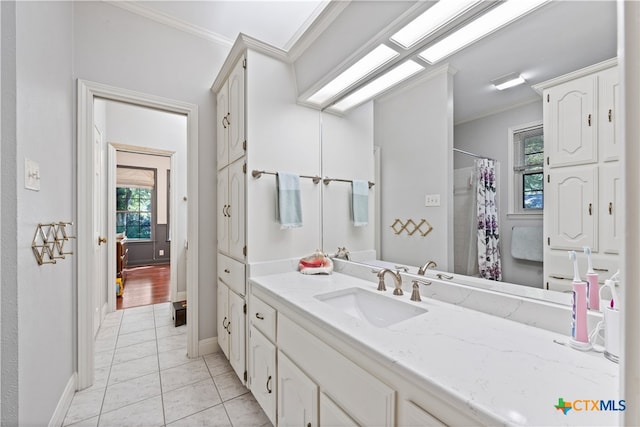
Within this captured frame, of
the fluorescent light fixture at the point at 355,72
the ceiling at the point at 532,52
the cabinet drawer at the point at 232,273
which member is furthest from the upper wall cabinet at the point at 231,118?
the ceiling at the point at 532,52

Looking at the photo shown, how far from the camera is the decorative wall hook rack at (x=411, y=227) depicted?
1.34 m

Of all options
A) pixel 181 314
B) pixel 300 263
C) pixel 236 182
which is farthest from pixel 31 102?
pixel 181 314

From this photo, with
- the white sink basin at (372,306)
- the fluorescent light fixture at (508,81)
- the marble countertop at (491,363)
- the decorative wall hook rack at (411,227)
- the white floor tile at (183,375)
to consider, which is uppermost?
the fluorescent light fixture at (508,81)

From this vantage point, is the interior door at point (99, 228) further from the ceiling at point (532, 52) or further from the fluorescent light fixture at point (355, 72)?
the ceiling at point (532, 52)

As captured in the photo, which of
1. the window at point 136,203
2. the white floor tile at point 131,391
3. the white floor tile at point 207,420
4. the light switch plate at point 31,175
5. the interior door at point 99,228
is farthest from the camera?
the window at point 136,203

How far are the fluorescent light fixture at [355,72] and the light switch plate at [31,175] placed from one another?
1485 mm

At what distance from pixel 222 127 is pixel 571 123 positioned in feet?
7.03

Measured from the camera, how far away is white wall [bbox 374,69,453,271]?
126cm

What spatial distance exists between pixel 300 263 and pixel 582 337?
1388mm

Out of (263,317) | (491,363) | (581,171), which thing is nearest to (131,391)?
(263,317)

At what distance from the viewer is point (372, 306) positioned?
53.6 inches

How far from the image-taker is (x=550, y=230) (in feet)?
2.99

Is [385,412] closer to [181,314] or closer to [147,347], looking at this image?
[147,347]

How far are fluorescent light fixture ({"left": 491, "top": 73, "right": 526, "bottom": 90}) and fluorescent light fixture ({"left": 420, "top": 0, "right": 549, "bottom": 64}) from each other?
21 centimetres
